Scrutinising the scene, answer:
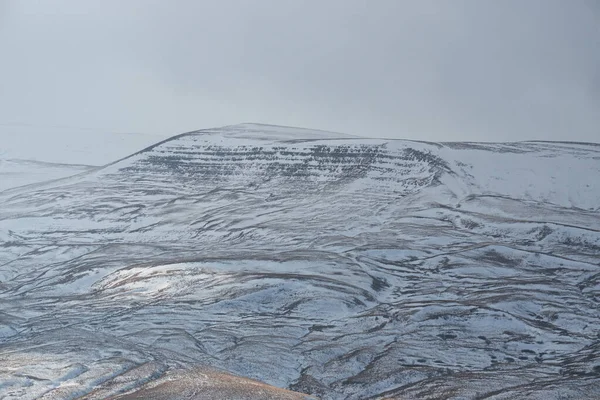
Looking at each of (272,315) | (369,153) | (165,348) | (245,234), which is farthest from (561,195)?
(165,348)

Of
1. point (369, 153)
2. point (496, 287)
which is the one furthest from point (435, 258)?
point (369, 153)

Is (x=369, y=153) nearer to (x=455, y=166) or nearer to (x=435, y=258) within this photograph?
(x=455, y=166)

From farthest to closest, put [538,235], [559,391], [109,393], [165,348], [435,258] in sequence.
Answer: [538,235] < [435,258] < [165,348] < [559,391] < [109,393]

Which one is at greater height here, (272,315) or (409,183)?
(409,183)

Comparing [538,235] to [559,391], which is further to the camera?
[538,235]

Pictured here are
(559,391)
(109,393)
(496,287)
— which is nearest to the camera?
(109,393)

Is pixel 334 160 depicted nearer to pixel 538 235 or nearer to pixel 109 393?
pixel 538 235
